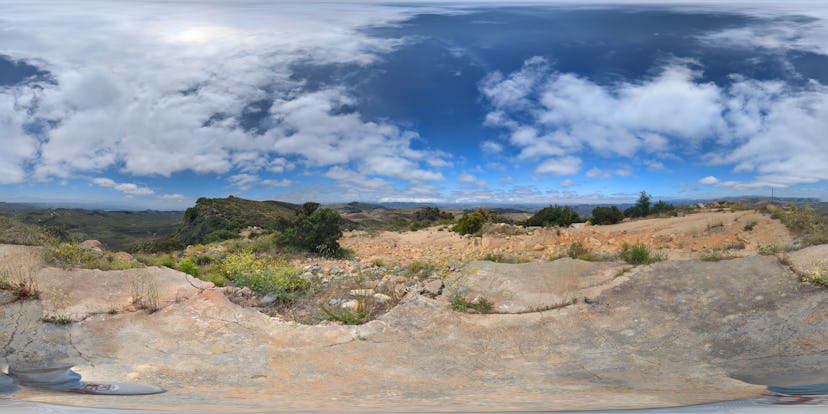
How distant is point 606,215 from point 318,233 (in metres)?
18.1

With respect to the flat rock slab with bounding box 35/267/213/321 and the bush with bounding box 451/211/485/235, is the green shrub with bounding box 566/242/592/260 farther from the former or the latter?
the bush with bounding box 451/211/485/235

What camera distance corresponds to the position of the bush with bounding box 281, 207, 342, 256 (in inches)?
595

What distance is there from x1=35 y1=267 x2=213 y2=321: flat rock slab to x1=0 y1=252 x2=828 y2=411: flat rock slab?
10.7 inches

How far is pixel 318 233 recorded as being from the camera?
49.8 ft

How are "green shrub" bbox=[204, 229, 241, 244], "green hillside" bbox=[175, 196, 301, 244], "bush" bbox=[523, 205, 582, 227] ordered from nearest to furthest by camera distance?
"green shrub" bbox=[204, 229, 241, 244] < "green hillside" bbox=[175, 196, 301, 244] < "bush" bbox=[523, 205, 582, 227]

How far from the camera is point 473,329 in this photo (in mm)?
5953

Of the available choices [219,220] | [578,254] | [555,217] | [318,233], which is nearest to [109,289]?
[318,233]

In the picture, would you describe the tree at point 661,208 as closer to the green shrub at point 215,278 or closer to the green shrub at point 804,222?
the green shrub at point 804,222

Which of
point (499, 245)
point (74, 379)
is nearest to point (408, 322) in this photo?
point (74, 379)

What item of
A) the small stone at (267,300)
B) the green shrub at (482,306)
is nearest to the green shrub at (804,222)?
the green shrub at (482,306)

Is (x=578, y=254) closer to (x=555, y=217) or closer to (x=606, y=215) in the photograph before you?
(x=555, y=217)

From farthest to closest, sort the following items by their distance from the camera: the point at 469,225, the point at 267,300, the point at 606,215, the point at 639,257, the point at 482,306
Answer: the point at 606,215 → the point at 469,225 → the point at 639,257 → the point at 267,300 → the point at 482,306

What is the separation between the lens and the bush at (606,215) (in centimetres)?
2520

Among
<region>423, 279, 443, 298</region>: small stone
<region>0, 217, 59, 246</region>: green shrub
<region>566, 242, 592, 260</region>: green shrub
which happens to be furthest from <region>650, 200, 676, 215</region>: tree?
<region>0, 217, 59, 246</region>: green shrub
